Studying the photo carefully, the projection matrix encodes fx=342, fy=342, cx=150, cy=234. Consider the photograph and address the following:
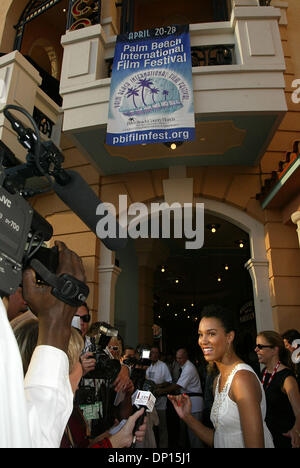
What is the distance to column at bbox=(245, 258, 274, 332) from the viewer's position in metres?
5.31

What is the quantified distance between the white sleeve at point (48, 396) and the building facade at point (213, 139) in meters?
4.27

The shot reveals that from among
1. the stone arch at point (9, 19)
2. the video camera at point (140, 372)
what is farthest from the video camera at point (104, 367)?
the stone arch at point (9, 19)

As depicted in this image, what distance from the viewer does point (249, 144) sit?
552 cm

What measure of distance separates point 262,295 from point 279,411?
2.67m

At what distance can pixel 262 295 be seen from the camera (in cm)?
546

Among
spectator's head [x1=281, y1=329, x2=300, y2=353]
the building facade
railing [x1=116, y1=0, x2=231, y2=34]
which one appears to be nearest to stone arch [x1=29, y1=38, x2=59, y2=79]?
the building facade

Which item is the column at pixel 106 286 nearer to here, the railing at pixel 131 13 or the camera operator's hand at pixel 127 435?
the camera operator's hand at pixel 127 435

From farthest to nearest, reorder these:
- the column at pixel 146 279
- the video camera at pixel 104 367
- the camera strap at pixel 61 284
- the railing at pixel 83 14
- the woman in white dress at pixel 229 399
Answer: the column at pixel 146 279, the railing at pixel 83 14, the video camera at pixel 104 367, the woman in white dress at pixel 229 399, the camera strap at pixel 61 284

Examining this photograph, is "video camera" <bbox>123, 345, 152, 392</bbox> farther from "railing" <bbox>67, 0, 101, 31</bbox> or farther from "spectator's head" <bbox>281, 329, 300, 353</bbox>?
"railing" <bbox>67, 0, 101, 31</bbox>

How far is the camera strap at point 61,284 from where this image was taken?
99 centimetres

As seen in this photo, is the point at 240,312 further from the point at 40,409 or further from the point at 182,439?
the point at 40,409

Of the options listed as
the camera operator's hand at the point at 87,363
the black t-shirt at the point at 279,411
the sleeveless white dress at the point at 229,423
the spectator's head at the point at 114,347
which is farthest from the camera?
the spectator's head at the point at 114,347

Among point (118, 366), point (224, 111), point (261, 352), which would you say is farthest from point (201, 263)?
point (118, 366)

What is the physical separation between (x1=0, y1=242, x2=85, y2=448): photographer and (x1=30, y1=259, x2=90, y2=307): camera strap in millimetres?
26
